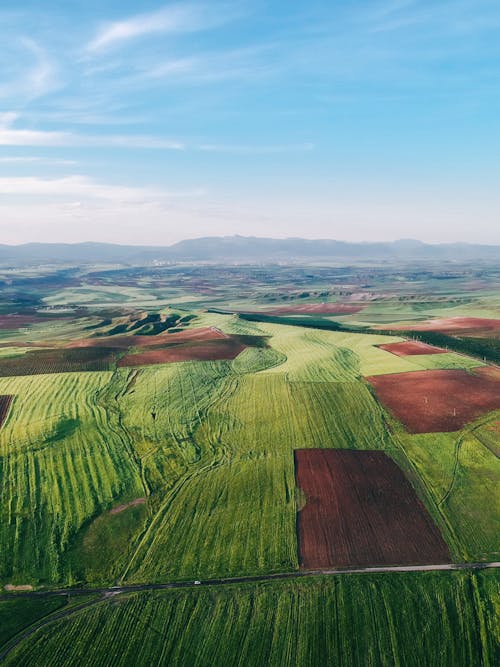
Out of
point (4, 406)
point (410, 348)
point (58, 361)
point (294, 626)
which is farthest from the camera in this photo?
point (410, 348)

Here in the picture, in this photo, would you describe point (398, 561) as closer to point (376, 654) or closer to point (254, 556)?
point (376, 654)

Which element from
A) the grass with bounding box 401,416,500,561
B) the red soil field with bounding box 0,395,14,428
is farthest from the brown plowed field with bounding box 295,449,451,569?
the red soil field with bounding box 0,395,14,428

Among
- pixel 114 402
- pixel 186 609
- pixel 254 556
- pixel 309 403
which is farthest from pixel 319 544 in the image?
pixel 114 402

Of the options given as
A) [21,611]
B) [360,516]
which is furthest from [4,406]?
[360,516]

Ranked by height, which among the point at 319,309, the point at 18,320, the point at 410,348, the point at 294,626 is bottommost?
the point at 294,626

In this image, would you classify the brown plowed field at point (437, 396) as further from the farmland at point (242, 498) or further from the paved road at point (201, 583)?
the paved road at point (201, 583)

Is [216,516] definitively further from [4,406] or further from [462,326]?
[462,326]
